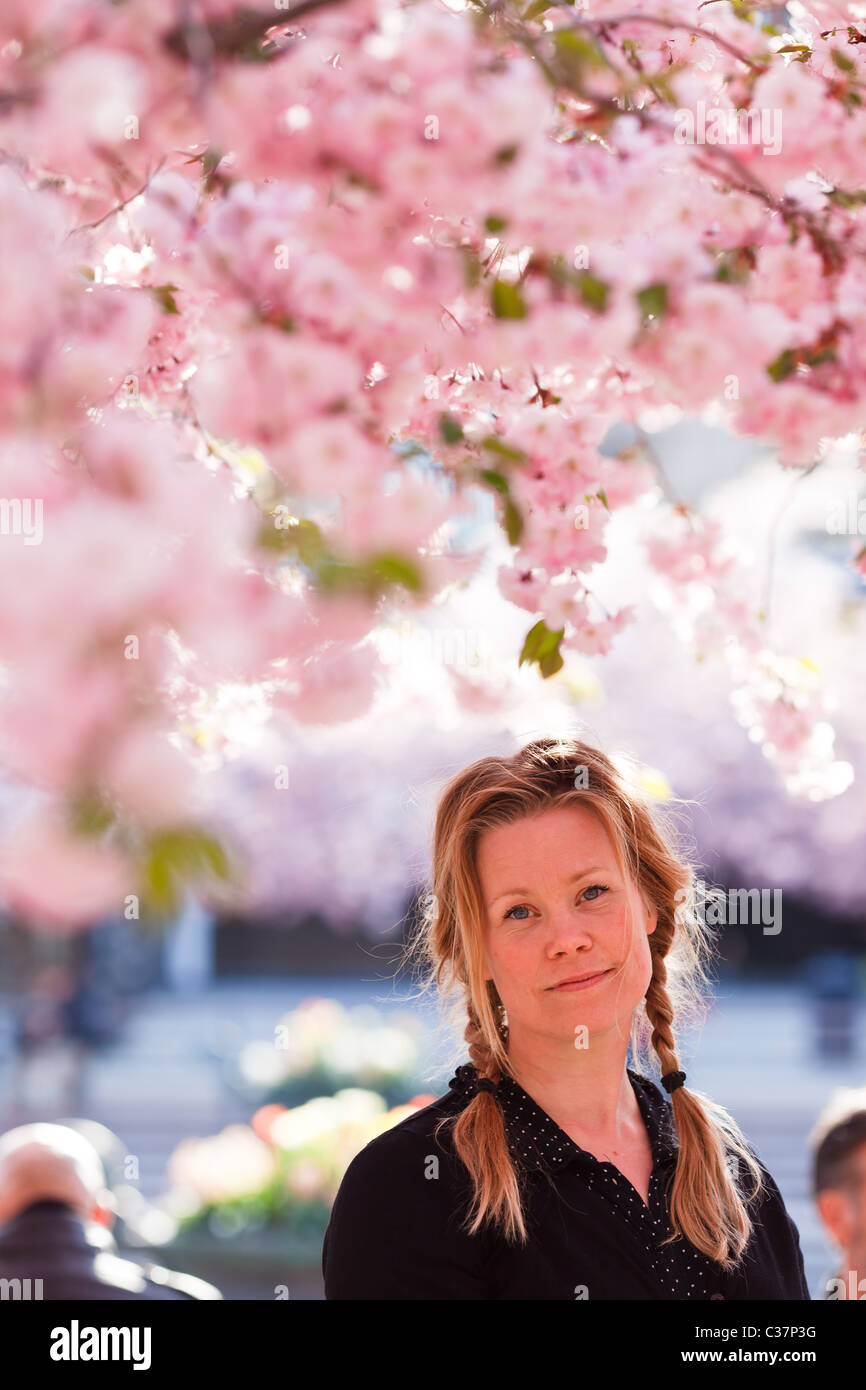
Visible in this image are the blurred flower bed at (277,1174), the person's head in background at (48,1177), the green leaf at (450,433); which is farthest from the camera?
the blurred flower bed at (277,1174)

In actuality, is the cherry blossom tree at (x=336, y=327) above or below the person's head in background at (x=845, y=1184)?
above

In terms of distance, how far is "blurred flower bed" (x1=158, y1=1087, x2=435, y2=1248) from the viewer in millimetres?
3566

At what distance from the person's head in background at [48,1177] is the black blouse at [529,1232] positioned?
0.88 m

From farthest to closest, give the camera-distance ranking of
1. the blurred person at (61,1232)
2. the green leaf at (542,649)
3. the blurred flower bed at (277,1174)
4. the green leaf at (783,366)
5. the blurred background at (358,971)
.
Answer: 1. the blurred background at (358,971)
2. the blurred flower bed at (277,1174)
3. the blurred person at (61,1232)
4. the green leaf at (542,649)
5. the green leaf at (783,366)

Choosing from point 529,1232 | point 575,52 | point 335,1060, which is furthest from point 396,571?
point 335,1060

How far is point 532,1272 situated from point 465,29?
3.45 ft

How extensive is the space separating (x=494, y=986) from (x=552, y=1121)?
165 mm

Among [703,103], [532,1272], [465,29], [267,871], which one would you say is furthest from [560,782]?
[267,871]

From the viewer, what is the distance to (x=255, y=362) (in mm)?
751

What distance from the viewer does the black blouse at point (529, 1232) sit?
3.95ft

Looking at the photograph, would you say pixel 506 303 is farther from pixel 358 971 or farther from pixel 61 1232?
pixel 358 971

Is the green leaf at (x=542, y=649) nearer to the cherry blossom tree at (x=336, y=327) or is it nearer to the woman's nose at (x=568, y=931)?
the cherry blossom tree at (x=336, y=327)

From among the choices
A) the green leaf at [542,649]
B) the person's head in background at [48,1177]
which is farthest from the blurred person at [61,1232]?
the green leaf at [542,649]
